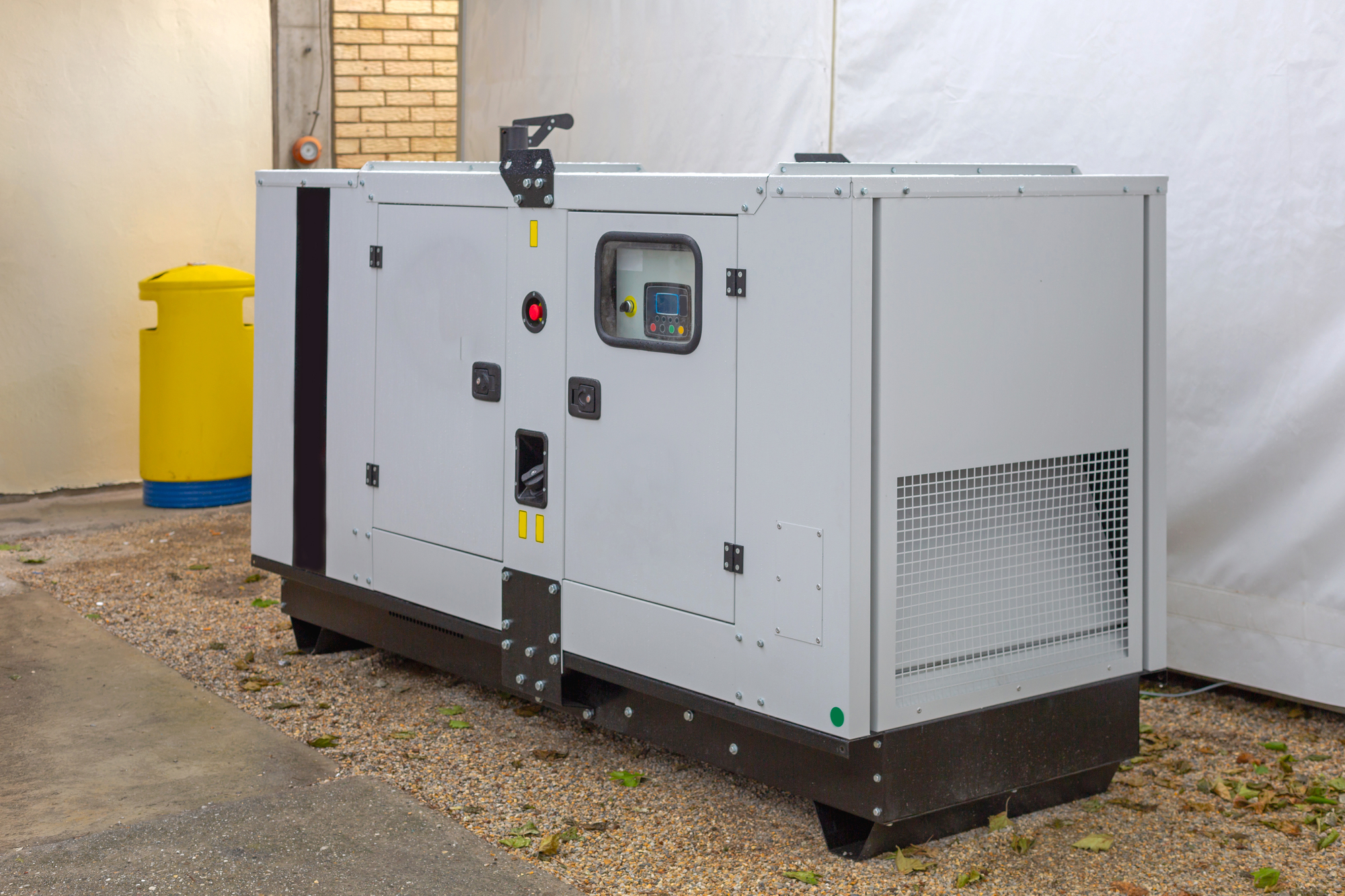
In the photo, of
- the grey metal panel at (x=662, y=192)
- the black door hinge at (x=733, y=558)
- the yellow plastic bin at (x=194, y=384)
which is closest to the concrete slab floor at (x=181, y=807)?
the black door hinge at (x=733, y=558)

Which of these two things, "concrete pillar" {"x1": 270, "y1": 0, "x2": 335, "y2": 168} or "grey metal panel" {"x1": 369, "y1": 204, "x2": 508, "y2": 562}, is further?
"concrete pillar" {"x1": 270, "y1": 0, "x2": 335, "y2": 168}

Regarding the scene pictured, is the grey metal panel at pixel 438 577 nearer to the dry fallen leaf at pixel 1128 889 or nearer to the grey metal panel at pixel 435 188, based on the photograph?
the grey metal panel at pixel 435 188

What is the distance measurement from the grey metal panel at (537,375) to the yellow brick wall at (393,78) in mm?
4309

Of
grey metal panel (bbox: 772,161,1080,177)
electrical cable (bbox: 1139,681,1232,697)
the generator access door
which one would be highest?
grey metal panel (bbox: 772,161,1080,177)

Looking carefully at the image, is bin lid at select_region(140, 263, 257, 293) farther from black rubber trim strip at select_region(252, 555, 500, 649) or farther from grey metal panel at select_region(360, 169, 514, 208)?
grey metal panel at select_region(360, 169, 514, 208)

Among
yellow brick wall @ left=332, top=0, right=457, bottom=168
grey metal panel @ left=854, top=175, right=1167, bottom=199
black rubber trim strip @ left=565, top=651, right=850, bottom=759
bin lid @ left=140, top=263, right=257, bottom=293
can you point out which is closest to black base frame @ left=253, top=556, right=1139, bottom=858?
black rubber trim strip @ left=565, top=651, right=850, bottom=759

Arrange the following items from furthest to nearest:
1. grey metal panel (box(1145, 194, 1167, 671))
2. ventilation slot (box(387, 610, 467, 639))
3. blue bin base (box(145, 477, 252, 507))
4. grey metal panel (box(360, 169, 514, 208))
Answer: blue bin base (box(145, 477, 252, 507)) → ventilation slot (box(387, 610, 467, 639)) → grey metal panel (box(360, 169, 514, 208)) → grey metal panel (box(1145, 194, 1167, 671))

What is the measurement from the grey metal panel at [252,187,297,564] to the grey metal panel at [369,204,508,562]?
1.67 ft

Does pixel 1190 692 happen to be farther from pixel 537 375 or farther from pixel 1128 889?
pixel 537 375

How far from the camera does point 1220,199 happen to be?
4.74 meters

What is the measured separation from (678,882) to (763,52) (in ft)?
12.7

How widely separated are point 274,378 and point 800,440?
8.08ft

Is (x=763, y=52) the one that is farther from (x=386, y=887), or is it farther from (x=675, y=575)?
(x=386, y=887)

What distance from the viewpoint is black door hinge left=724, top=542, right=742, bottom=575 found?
143 inches
